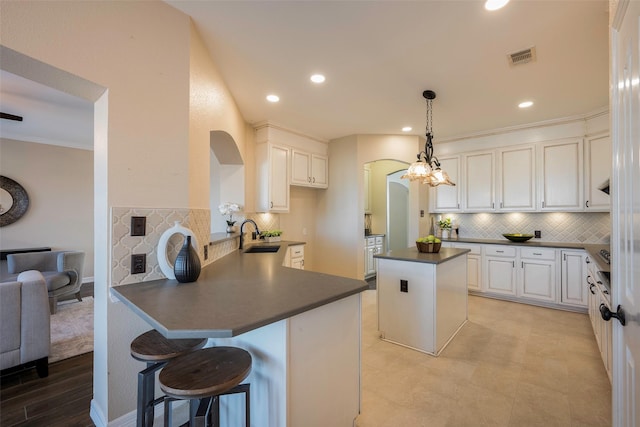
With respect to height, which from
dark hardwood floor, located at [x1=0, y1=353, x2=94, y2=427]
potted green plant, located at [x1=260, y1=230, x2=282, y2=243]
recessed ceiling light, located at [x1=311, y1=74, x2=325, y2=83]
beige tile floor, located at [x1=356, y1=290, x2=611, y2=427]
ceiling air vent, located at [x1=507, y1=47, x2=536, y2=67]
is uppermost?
recessed ceiling light, located at [x1=311, y1=74, x2=325, y2=83]

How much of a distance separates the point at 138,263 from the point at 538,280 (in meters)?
4.95

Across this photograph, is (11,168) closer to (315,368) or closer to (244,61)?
(244,61)

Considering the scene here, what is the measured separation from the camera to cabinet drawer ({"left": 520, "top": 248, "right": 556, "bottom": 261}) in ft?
12.6

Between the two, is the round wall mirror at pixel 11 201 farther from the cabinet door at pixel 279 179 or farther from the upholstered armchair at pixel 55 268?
the cabinet door at pixel 279 179

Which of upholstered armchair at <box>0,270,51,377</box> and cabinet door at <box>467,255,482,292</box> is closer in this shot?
upholstered armchair at <box>0,270,51,377</box>

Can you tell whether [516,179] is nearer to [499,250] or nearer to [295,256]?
Result: [499,250]

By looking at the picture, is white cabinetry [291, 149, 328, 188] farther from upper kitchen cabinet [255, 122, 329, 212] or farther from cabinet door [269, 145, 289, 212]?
cabinet door [269, 145, 289, 212]

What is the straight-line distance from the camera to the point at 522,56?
2389 millimetres

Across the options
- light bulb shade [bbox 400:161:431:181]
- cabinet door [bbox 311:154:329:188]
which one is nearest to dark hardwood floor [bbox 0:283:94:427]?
light bulb shade [bbox 400:161:431:181]

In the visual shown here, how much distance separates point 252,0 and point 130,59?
0.86 meters

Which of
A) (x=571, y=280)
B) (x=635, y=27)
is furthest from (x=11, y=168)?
(x=571, y=280)

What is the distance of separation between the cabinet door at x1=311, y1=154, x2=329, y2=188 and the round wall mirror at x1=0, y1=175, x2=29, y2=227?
485cm

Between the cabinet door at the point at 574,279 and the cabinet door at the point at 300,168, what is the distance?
3.98 m

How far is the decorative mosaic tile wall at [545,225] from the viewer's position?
3941 mm
